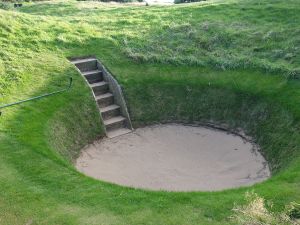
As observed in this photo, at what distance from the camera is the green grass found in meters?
10.9

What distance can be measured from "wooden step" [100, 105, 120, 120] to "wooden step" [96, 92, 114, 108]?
180 millimetres

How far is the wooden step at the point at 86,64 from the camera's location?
19.3 m

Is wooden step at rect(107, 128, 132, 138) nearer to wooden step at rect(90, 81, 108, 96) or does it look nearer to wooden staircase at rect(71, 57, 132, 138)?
wooden staircase at rect(71, 57, 132, 138)

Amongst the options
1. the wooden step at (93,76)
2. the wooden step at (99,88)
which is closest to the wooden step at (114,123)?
the wooden step at (99,88)

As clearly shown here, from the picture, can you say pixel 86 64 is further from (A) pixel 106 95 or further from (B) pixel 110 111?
(B) pixel 110 111

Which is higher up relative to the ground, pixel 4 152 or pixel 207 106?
pixel 4 152

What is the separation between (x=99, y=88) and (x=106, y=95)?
0.43m

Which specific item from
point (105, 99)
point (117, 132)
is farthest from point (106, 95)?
point (117, 132)

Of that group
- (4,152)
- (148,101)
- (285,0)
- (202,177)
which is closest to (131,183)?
(202,177)

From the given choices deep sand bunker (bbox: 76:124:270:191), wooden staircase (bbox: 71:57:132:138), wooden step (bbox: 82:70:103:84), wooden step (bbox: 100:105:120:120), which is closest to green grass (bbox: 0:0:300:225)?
wooden staircase (bbox: 71:57:132:138)

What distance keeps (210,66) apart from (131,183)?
8.29 metres

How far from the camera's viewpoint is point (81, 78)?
60.0ft

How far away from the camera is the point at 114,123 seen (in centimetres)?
1772

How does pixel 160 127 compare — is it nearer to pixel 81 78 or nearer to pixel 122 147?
pixel 122 147
